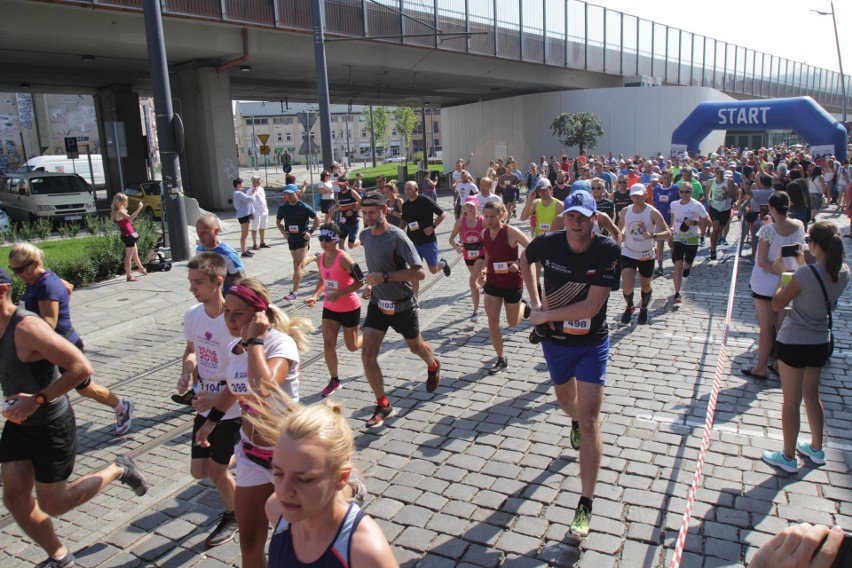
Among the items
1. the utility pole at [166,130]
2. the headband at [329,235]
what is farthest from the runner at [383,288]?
the utility pole at [166,130]

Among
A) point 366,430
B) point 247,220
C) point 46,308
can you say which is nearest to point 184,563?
point 366,430

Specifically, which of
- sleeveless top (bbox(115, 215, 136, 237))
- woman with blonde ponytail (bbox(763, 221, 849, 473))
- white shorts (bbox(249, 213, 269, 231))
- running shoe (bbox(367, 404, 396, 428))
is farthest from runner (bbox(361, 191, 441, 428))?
white shorts (bbox(249, 213, 269, 231))

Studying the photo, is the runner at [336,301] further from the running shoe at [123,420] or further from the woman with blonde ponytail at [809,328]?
the woman with blonde ponytail at [809,328]

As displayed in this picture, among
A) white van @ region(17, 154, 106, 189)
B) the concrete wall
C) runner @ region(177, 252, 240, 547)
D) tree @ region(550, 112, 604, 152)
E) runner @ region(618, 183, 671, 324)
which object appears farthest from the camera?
the concrete wall

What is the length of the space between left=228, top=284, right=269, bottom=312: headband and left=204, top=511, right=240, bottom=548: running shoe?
1.60 metres

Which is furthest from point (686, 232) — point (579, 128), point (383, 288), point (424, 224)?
point (579, 128)

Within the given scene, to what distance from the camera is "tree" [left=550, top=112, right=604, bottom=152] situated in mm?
38094

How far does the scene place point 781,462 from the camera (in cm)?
475

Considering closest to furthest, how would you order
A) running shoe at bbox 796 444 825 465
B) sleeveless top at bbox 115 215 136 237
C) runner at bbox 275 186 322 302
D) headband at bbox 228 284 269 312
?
headband at bbox 228 284 269 312 < running shoe at bbox 796 444 825 465 < runner at bbox 275 186 322 302 < sleeveless top at bbox 115 215 136 237

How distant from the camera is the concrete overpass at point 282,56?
20.8 meters

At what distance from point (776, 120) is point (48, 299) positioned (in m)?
25.7

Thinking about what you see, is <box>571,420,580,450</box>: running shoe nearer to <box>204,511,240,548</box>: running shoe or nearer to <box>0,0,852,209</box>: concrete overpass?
<box>204,511,240,548</box>: running shoe

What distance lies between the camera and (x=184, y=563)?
389 centimetres

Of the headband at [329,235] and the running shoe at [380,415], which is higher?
the headband at [329,235]
